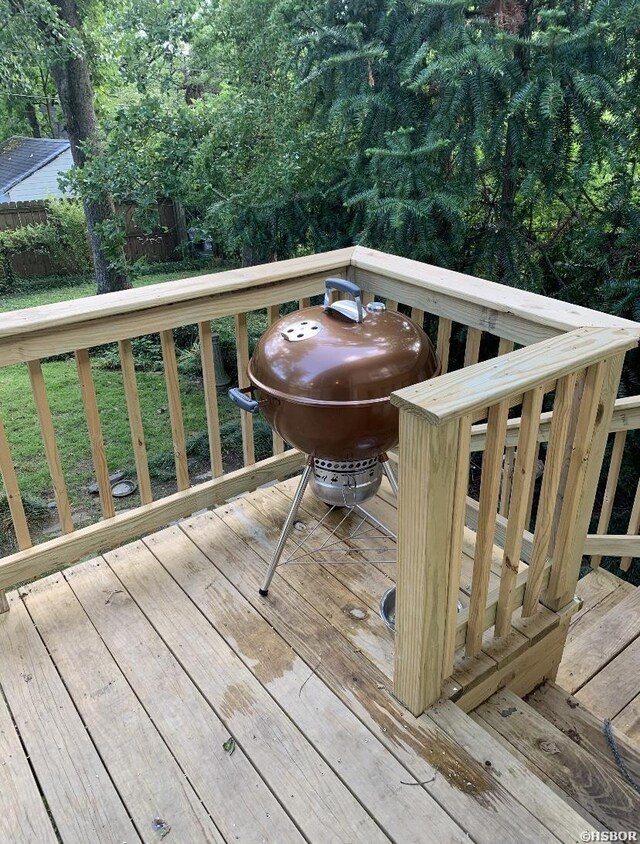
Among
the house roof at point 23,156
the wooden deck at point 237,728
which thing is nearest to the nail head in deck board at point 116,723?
the wooden deck at point 237,728

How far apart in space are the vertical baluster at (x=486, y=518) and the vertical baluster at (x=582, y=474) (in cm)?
33

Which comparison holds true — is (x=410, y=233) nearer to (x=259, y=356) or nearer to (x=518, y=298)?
(x=518, y=298)

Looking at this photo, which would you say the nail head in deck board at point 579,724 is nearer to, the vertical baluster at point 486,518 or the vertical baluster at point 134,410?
the vertical baluster at point 486,518

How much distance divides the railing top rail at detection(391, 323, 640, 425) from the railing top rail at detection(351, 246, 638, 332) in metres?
0.12

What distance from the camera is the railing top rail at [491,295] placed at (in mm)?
1758

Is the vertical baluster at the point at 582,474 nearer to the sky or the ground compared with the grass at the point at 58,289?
nearer to the sky

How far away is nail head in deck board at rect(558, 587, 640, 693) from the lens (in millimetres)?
2393

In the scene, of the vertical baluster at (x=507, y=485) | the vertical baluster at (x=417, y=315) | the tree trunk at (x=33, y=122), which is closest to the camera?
the vertical baluster at (x=417, y=315)

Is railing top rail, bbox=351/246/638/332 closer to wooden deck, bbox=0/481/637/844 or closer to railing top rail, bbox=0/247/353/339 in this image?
railing top rail, bbox=0/247/353/339

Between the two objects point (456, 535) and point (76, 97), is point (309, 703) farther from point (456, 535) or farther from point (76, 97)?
point (76, 97)

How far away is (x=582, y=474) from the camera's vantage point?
175 centimetres

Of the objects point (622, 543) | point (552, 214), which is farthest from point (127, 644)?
point (552, 214)

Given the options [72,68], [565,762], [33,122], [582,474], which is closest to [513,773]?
[565,762]

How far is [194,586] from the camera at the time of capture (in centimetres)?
220
